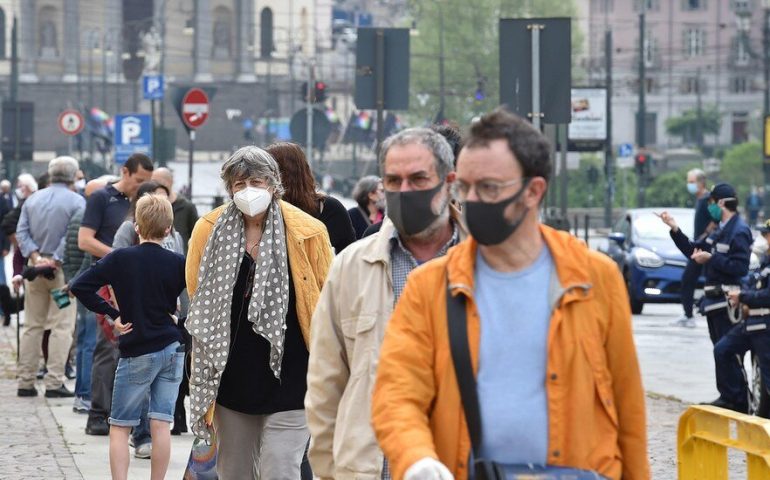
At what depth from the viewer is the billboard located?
39.1m

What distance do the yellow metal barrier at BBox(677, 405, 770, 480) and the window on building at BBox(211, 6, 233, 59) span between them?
390ft

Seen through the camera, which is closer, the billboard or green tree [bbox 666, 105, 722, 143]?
the billboard

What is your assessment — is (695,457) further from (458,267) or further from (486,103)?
(486,103)

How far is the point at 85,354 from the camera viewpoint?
12.5 meters

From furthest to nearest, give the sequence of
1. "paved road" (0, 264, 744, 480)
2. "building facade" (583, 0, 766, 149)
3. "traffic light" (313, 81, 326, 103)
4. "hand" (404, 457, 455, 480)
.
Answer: "building facade" (583, 0, 766, 149) < "traffic light" (313, 81, 326, 103) < "paved road" (0, 264, 744, 480) < "hand" (404, 457, 455, 480)

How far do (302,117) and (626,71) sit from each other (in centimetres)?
10338

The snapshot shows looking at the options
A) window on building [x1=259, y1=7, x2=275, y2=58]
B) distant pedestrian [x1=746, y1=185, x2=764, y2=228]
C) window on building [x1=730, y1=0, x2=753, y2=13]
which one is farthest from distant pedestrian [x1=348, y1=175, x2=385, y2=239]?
window on building [x1=730, y1=0, x2=753, y2=13]

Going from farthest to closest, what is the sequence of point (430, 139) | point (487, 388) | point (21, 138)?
point (21, 138) < point (430, 139) < point (487, 388)

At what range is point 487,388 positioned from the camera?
397 cm

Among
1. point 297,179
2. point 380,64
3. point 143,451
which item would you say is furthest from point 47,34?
point 297,179

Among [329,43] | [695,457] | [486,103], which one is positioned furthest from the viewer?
[329,43]

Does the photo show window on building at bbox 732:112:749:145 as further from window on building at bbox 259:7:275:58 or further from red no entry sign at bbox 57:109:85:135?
red no entry sign at bbox 57:109:85:135

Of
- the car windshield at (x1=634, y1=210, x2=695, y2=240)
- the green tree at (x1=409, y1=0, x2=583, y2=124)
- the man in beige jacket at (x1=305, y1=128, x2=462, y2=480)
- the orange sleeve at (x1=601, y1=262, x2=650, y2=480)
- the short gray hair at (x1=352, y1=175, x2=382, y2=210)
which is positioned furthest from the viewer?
the green tree at (x1=409, y1=0, x2=583, y2=124)

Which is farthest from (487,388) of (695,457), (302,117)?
(302,117)
